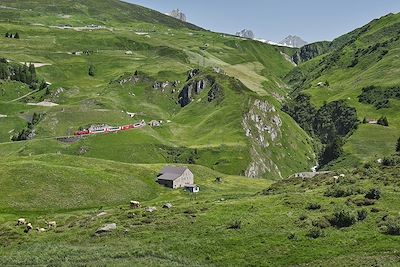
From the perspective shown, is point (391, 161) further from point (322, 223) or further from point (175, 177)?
point (175, 177)

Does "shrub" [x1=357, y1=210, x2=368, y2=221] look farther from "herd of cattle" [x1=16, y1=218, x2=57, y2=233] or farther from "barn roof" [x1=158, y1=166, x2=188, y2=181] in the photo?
"barn roof" [x1=158, y1=166, x2=188, y2=181]

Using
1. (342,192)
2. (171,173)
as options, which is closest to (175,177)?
(171,173)

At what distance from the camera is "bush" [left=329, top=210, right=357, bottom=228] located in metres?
54.3

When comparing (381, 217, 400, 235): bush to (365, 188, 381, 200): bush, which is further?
(365, 188, 381, 200): bush

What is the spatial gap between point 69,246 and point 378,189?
1670 inches

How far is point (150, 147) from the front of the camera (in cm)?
19088

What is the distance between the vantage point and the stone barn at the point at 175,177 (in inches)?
5094

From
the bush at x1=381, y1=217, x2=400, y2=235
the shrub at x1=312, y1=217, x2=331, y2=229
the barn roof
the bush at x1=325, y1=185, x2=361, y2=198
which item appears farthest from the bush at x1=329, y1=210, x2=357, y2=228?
the barn roof

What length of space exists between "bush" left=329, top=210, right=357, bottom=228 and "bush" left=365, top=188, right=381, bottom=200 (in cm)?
920

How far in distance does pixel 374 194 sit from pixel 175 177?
74.0m

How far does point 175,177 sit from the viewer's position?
130m

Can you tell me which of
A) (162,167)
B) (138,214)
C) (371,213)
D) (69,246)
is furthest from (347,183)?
(162,167)

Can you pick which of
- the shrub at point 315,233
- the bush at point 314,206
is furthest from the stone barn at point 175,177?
the shrub at point 315,233

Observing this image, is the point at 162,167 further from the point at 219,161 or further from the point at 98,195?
the point at 219,161
